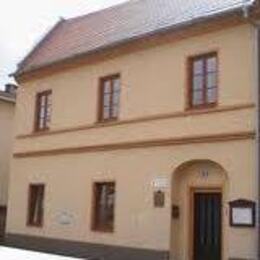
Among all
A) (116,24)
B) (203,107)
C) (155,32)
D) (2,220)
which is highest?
(116,24)

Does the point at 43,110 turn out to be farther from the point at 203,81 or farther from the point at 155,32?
the point at 203,81

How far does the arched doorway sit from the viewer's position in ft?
63.5

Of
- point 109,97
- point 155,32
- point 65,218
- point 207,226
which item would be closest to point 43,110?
point 109,97

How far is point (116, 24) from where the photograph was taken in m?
24.9

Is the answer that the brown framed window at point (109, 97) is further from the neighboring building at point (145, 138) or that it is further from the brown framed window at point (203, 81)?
the brown framed window at point (203, 81)

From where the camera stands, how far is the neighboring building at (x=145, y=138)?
1872 centimetres

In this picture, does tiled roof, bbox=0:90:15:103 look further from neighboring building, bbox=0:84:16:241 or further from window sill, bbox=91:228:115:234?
window sill, bbox=91:228:115:234

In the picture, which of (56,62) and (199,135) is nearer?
(199,135)

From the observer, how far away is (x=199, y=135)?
19.5 metres

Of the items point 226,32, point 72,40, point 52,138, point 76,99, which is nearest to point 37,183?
point 52,138

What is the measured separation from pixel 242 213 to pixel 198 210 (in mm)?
2298

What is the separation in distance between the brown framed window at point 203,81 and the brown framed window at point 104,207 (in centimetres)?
449

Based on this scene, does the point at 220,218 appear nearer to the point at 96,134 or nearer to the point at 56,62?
the point at 96,134

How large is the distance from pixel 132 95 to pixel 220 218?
5.27 meters
